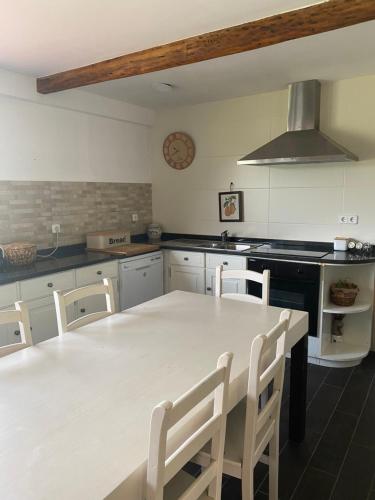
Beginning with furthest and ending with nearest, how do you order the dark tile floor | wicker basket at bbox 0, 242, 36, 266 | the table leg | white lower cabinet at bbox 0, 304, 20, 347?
wicker basket at bbox 0, 242, 36, 266 < white lower cabinet at bbox 0, 304, 20, 347 < the table leg < the dark tile floor

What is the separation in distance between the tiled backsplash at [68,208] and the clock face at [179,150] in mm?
433

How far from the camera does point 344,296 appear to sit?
3082 millimetres

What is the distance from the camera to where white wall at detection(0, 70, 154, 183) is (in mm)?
3004

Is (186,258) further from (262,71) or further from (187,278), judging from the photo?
(262,71)

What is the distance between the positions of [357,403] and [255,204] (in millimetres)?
2024

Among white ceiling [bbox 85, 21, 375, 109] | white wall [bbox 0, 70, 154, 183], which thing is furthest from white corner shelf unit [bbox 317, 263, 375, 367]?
white wall [bbox 0, 70, 154, 183]

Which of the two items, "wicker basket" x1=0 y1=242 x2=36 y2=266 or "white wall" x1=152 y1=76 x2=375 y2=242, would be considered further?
"white wall" x1=152 y1=76 x2=375 y2=242

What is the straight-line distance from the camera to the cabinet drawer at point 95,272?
3049 millimetres

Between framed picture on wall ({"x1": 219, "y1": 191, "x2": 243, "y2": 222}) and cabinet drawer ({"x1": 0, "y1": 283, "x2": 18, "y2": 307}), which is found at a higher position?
framed picture on wall ({"x1": 219, "y1": 191, "x2": 243, "y2": 222})

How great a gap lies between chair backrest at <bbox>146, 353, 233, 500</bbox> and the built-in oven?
2.07 metres

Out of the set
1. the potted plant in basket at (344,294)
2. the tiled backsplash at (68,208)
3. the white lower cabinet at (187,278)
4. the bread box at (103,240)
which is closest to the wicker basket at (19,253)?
the tiled backsplash at (68,208)

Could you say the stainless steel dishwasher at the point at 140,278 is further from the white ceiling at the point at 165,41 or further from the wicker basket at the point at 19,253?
the white ceiling at the point at 165,41

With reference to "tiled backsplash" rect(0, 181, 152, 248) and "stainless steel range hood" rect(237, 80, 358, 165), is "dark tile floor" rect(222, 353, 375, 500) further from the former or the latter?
"tiled backsplash" rect(0, 181, 152, 248)

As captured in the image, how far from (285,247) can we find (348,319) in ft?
2.76
